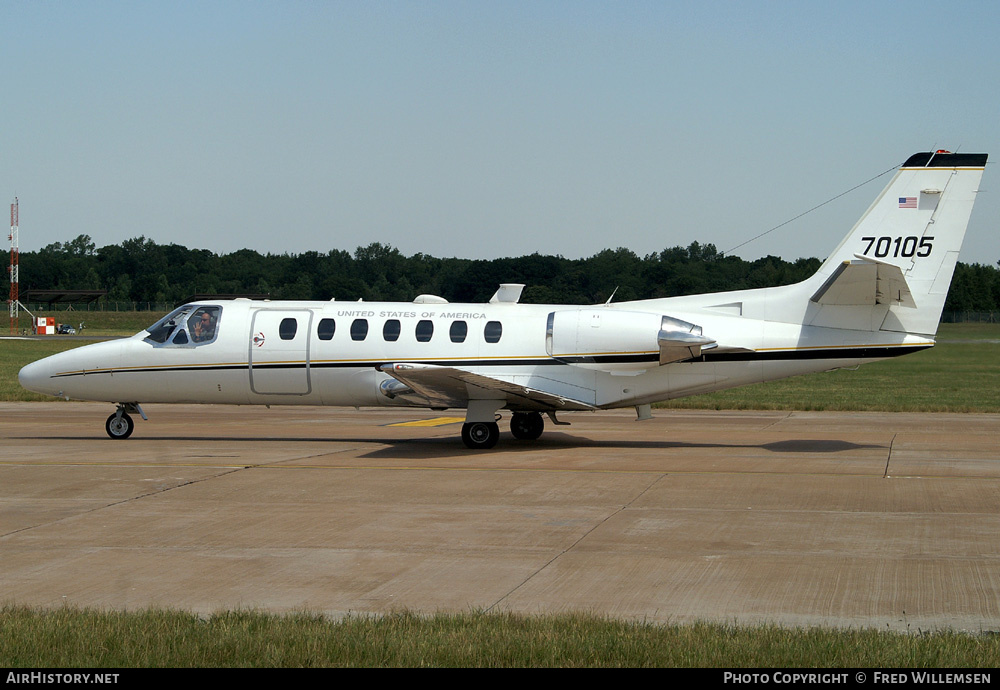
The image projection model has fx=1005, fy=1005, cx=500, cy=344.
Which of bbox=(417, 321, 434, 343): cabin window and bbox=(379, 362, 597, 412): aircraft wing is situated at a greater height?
bbox=(417, 321, 434, 343): cabin window

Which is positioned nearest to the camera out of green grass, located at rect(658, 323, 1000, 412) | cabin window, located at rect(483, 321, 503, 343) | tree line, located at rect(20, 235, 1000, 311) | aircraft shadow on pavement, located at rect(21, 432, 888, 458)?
aircraft shadow on pavement, located at rect(21, 432, 888, 458)

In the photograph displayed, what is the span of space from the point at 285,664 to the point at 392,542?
4186 mm

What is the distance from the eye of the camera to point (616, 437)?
21.1 m

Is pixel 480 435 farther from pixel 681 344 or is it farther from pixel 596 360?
pixel 681 344

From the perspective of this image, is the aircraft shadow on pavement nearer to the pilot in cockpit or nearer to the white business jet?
the white business jet

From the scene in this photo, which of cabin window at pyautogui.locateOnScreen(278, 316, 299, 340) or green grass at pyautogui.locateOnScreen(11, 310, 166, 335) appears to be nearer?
cabin window at pyautogui.locateOnScreen(278, 316, 299, 340)

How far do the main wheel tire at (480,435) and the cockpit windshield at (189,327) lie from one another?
17.6ft

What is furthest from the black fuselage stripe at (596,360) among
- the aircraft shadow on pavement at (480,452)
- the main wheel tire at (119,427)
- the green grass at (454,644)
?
the green grass at (454,644)

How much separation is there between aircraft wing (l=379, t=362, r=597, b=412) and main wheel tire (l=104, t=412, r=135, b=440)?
562 centimetres

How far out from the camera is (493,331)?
1914cm

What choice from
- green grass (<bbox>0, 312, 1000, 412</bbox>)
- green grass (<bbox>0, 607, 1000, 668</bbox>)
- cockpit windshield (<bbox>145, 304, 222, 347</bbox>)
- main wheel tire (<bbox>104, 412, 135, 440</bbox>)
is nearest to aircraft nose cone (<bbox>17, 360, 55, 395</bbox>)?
main wheel tire (<bbox>104, 412, 135, 440</bbox>)

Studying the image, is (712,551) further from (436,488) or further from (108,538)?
(108,538)

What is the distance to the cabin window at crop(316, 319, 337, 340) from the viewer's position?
1933 cm
